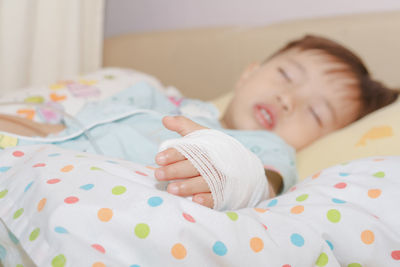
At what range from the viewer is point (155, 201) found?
53cm

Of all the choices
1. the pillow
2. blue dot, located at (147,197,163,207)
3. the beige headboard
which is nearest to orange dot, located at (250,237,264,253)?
blue dot, located at (147,197,163,207)

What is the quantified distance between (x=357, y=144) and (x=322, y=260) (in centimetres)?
52

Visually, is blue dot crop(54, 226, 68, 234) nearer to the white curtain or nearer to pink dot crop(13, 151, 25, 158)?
pink dot crop(13, 151, 25, 158)

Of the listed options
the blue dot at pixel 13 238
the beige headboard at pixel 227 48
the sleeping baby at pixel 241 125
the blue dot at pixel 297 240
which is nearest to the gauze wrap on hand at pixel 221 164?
the sleeping baby at pixel 241 125

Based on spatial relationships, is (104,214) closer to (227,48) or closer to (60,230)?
(60,230)

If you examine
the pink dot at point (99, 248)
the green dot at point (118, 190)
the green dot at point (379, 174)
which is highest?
the green dot at point (118, 190)

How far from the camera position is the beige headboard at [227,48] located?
1.38m

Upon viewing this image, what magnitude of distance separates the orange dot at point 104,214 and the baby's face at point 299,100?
75 centimetres

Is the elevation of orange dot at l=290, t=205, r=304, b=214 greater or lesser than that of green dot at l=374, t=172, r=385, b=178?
lesser

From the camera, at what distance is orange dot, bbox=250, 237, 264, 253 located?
0.54 metres

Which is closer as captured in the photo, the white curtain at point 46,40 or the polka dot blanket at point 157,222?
the polka dot blanket at point 157,222

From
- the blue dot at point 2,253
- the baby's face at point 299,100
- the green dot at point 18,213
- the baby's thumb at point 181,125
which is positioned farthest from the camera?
the baby's face at point 299,100

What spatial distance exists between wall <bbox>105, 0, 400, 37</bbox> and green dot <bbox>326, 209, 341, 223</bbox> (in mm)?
1117

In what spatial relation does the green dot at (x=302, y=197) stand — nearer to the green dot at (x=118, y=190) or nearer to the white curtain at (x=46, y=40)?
the green dot at (x=118, y=190)
